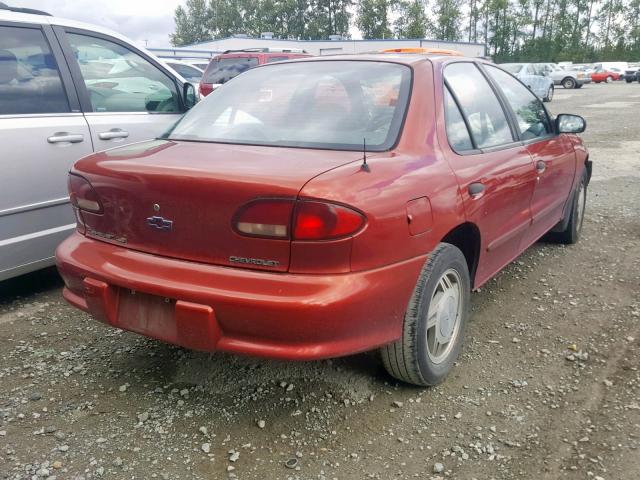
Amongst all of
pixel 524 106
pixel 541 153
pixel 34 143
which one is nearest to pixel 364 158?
pixel 541 153

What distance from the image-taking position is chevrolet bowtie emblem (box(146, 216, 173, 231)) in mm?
2332

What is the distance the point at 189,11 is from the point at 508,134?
98742mm

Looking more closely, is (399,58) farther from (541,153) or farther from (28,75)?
(28,75)

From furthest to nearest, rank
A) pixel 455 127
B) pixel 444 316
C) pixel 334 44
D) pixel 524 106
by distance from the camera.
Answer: pixel 334 44
pixel 524 106
pixel 455 127
pixel 444 316

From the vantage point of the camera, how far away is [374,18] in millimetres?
81562

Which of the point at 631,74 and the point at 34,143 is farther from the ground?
the point at 34,143

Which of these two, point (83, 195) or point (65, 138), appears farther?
point (65, 138)

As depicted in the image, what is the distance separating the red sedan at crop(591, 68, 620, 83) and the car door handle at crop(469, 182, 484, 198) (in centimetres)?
4707

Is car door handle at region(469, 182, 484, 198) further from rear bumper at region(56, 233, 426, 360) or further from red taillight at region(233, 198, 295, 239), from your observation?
red taillight at region(233, 198, 295, 239)

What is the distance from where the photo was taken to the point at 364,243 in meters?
2.17

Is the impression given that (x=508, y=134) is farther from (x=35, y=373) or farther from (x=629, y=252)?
(x=35, y=373)

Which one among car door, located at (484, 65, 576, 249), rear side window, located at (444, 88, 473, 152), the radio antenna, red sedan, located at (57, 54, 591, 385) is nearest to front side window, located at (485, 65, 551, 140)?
car door, located at (484, 65, 576, 249)

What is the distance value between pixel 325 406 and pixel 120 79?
2994 mm

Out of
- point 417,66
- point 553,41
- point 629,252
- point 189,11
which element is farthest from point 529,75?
point 189,11
